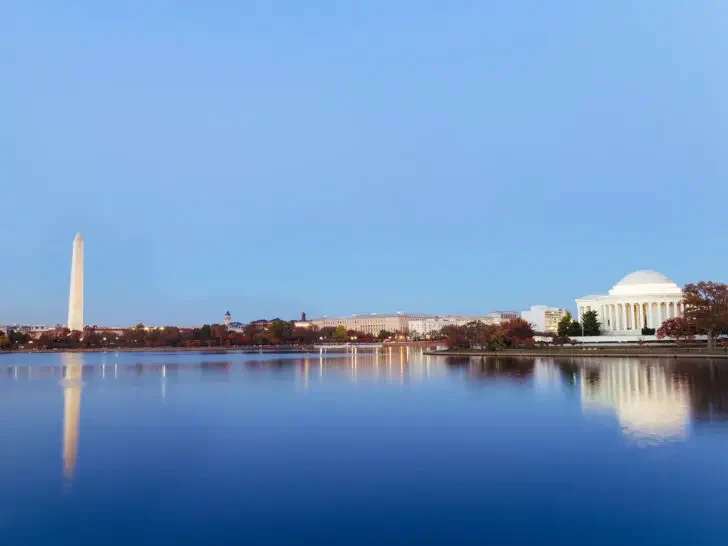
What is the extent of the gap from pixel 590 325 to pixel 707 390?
52280mm

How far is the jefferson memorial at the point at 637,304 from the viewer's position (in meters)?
74.6

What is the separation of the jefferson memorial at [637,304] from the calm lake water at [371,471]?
56908 mm

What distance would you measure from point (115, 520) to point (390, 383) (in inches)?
864

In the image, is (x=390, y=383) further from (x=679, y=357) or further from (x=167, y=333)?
(x=167, y=333)

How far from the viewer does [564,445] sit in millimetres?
13695

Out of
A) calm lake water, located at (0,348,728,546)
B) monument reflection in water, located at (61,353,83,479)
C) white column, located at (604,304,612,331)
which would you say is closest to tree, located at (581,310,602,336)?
white column, located at (604,304,612,331)

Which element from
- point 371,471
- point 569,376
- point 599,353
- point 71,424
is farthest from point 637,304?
point 371,471

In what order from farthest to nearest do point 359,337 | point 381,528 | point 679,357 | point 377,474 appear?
point 359,337 → point 679,357 → point 377,474 → point 381,528

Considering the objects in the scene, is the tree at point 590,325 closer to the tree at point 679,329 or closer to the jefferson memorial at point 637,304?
the jefferson memorial at point 637,304

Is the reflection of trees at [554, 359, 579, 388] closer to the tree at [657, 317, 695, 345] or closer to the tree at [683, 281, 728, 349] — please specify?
the tree at [683, 281, 728, 349]

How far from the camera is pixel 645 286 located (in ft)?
259

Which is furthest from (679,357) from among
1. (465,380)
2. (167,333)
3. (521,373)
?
(167,333)

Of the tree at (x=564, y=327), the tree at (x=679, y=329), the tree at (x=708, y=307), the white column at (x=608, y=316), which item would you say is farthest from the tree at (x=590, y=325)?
the tree at (x=679, y=329)

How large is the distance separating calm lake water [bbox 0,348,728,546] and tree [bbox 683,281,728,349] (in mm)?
29200
